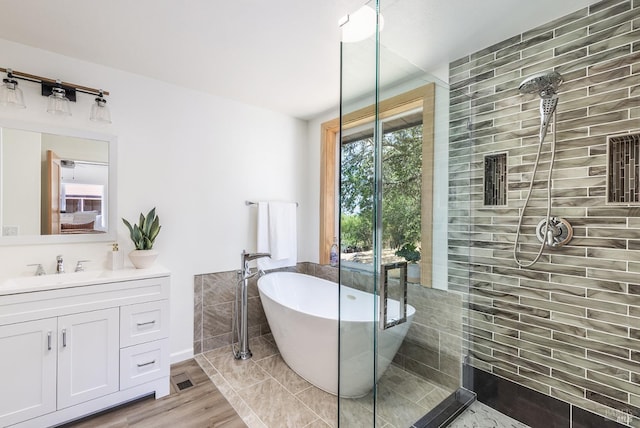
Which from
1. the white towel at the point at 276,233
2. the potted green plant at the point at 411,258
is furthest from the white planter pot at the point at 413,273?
the white towel at the point at 276,233

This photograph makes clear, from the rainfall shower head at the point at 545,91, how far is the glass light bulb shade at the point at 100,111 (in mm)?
2798

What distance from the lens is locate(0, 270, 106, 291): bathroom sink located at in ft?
5.33

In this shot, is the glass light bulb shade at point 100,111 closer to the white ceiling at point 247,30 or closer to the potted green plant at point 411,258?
the white ceiling at point 247,30

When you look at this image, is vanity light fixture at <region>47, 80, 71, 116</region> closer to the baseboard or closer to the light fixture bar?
the light fixture bar

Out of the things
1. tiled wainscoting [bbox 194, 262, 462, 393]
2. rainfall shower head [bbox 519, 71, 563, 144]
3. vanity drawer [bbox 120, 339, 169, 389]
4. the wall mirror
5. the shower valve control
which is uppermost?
rainfall shower head [bbox 519, 71, 563, 144]

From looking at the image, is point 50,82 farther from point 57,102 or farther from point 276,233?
point 276,233

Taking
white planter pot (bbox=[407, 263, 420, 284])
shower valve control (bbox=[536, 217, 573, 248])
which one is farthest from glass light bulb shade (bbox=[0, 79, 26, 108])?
shower valve control (bbox=[536, 217, 573, 248])

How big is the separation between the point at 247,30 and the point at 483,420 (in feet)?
9.01

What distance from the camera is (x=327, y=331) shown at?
1.89 meters

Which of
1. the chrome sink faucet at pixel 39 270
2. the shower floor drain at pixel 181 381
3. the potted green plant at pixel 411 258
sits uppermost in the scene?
the potted green plant at pixel 411 258

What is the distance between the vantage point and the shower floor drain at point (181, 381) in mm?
2102

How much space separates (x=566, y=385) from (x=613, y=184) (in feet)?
3.52

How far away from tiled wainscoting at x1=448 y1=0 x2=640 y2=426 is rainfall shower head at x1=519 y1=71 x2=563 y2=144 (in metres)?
0.03

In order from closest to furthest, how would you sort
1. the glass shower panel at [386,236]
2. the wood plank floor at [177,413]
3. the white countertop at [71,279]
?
the glass shower panel at [386,236] < the white countertop at [71,279] < the wood plank floor at [177,413]
